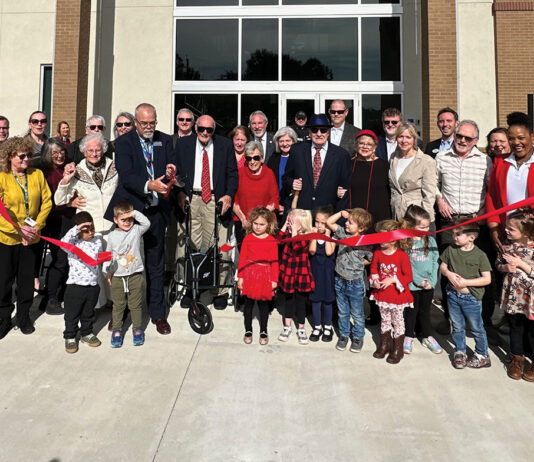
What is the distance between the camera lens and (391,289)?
4.04 meters

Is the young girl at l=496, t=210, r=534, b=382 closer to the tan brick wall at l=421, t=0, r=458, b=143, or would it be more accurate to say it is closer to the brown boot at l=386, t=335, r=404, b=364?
the brown boot at l=386, t=335, r=404, b=364

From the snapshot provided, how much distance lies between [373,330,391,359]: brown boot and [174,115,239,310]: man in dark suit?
2.09 metres

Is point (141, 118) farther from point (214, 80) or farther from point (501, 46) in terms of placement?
point (501, 46)

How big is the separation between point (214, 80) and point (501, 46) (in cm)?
Result: 727

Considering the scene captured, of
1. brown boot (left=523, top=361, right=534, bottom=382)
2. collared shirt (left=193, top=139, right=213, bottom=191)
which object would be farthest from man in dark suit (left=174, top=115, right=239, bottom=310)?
brown boot (left=523, top=361, right=534, bottom=382)

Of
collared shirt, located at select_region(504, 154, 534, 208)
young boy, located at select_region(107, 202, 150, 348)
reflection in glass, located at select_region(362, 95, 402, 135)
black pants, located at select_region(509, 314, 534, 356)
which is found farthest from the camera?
reflection in glass, located at select_region(362, 95, 402, 135)

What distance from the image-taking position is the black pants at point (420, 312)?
4.23 meters

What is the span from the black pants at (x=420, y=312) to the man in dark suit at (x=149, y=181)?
8.02 ft

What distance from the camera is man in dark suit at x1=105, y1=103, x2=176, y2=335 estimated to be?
4.46 m

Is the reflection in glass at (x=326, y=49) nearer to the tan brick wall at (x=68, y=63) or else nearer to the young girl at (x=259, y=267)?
the tan brick wall at (x=68, y=63)

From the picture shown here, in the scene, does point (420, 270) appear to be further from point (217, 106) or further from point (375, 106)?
point (217, 106)

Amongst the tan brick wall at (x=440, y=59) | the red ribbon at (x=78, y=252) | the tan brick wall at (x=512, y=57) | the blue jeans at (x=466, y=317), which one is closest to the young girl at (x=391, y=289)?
the blue jeans at (x=466, y=317)

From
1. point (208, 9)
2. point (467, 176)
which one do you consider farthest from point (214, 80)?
point (467, 176)

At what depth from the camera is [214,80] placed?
1185 centimetres
